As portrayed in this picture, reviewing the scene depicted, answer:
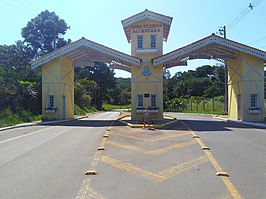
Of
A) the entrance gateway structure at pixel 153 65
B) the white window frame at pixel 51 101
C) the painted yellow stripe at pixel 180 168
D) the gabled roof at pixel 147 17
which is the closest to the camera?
the painted yellow stripe at pixel 180 168

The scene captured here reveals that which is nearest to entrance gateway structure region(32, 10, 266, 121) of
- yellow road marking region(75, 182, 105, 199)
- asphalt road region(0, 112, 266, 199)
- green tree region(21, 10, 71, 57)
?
asphalt road region(0, 112, 266, 199)

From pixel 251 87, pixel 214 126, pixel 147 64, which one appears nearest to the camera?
pixel 214 126

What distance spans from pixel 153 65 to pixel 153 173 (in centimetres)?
1787

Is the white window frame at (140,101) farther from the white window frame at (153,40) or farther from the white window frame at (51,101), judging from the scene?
the white window frame at (51,101)

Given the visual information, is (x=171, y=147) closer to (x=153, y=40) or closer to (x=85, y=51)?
(x=153, y=40)

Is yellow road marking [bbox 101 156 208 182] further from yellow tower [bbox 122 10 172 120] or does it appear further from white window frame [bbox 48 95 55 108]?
white window frame [bbox 48 95 55 108]

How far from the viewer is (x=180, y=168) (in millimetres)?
7348

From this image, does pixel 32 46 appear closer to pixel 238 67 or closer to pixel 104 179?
pixel 238 67

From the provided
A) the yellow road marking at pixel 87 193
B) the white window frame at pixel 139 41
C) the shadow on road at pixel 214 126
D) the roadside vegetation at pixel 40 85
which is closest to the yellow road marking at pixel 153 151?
the yellow road marking at pixel 87 193

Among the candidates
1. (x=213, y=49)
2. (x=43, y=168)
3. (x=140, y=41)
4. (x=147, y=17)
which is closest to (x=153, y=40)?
(x=140, y=41)

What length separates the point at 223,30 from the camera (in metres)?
35.7

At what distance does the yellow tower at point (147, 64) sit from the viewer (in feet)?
Answer: 79.6

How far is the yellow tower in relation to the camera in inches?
955

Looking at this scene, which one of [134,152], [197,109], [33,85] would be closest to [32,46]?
[33,85]
